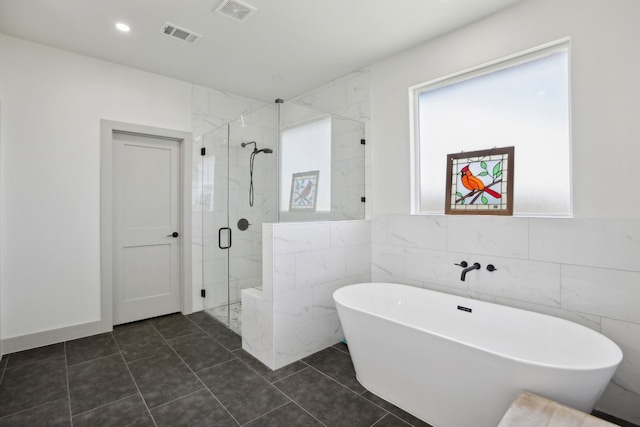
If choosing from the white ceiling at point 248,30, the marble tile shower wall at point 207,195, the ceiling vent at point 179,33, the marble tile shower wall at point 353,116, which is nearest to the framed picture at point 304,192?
the marble tile shower wall at point 353,116

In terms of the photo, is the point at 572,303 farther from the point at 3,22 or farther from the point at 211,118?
the point at 3,22

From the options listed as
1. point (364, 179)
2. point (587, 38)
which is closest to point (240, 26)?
point (364, 179)

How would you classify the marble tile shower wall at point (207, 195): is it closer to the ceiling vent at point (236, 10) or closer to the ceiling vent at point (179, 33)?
the ceiling vent at point (179, 33)

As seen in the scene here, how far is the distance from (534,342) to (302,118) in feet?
8.13

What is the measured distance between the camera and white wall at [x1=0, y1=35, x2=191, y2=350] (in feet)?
8.66

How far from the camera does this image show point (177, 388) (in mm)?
2152

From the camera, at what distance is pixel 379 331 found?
76.2 inches

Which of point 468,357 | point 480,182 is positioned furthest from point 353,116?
point 468,357

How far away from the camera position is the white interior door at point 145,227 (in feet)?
10.7

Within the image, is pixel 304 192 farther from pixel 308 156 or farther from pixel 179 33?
pixel 179 33

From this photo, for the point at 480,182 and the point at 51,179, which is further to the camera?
the point at 51,179

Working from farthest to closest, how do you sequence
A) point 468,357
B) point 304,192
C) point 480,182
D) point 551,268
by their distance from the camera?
point 304,192, point 480,182, point 551,268, point 468,357

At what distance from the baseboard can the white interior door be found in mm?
215

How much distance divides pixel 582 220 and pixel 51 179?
4207 millimetres
